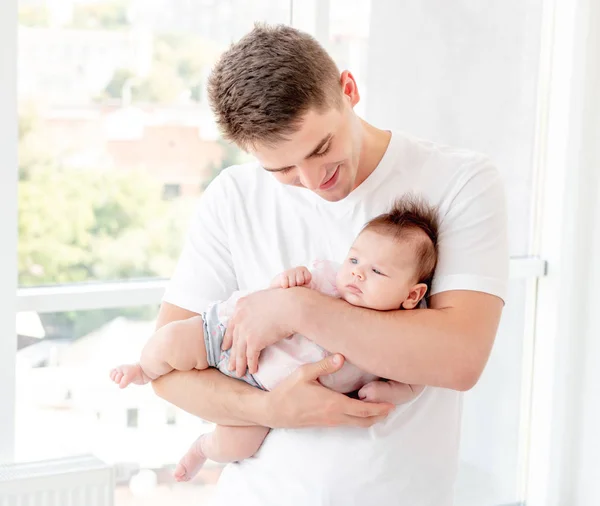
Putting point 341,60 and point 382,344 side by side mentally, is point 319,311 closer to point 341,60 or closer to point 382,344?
point 382,344

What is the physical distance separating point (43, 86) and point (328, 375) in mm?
1313

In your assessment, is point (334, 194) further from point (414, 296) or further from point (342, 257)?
point (414, 296)

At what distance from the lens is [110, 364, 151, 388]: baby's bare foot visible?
5.44 feet

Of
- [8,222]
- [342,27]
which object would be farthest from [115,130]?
[342,27]

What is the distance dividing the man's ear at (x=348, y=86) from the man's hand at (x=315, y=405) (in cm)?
47

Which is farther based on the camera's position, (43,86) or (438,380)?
(43,86)

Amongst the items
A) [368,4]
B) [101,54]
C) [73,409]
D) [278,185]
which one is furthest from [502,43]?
[73,409]

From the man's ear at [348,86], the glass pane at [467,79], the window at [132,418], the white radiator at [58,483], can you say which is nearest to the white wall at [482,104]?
the glass pane at [467,79]

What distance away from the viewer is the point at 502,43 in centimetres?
307

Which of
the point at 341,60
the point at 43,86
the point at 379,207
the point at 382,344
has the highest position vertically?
the point at 341,60

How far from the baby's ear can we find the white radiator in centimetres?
112

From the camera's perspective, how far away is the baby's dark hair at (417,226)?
5.00 feet

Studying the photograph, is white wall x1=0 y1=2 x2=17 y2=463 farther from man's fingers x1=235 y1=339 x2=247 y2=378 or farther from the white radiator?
man's fingers x1=235 y1=339 x2=247 y2=378

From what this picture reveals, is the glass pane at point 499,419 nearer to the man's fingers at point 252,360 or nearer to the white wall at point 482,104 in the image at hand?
the white wall at point 482,104
